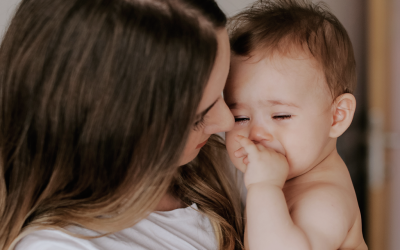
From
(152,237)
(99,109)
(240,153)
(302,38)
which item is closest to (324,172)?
(240,153)

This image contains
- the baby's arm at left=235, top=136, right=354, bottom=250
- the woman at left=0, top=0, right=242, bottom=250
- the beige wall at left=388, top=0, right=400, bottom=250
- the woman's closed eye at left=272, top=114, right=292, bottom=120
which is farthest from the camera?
the beige wall at left=388, top=0, right=400, bottom=250

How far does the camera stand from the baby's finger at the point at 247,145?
2.65 feet

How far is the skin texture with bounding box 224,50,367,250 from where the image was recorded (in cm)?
75

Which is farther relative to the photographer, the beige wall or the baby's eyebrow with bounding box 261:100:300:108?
the beige wall

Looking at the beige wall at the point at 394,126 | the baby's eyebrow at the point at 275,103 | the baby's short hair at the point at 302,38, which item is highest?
the baby's short hair at the point at 302,38

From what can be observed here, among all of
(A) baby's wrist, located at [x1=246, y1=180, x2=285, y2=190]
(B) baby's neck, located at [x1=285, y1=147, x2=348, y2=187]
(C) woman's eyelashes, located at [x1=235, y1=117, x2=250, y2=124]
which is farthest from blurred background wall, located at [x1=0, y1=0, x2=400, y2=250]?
(A) baby's wrist, located at [x1=246, y1=180, x2=285, y2=190]

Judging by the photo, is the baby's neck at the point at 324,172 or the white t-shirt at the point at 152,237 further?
the baby's neck at the point at 324,172

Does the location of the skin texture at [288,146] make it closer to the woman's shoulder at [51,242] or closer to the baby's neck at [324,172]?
the baby's neck at [324,172]

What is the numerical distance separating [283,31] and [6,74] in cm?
61

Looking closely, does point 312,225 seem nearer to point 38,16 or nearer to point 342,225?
point 342,225

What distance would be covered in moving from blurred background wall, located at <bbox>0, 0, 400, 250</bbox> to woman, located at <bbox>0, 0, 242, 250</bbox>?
1188 mm

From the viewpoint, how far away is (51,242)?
654 millimetres

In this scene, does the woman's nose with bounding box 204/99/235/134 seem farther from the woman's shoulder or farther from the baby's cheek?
the woman's shoulder

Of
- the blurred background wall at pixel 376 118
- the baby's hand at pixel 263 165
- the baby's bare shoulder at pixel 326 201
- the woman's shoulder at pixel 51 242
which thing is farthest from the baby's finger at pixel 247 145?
the blurred background wall at pixel 376 118
